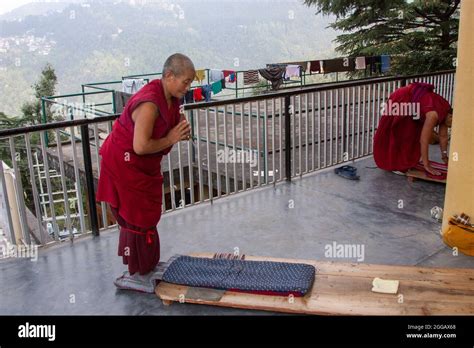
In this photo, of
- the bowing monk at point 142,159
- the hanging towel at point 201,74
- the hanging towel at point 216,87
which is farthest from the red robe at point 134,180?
the hanging towel at point 201,74

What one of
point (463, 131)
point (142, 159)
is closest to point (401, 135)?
point (463, 131)

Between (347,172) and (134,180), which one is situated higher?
(134,180)

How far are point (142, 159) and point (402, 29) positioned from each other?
54.0 ft

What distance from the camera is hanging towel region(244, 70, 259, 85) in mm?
15227

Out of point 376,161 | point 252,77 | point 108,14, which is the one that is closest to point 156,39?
point 108,14

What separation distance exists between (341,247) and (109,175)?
207cm

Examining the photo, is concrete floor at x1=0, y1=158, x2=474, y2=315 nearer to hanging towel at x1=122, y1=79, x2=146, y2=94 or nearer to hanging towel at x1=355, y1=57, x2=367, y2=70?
hanging towel at x1=122, y1=79, x2=146, y2=94

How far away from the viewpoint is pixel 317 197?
17.7ft

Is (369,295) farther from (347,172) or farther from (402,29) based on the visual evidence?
(402,29)

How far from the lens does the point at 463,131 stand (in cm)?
389

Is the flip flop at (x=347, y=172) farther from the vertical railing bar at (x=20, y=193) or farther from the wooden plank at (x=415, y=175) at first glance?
the vertical railing bar at (x=20, y=193)

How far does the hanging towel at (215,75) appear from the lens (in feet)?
46.7

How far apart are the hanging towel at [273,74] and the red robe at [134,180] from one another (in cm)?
1270

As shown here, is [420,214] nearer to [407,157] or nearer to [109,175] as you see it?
[407,157]
